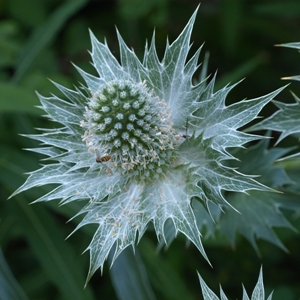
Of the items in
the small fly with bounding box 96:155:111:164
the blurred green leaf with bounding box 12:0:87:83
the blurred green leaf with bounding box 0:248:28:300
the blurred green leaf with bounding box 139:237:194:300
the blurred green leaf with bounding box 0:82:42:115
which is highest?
the blurred green leaf with bounding box 12:0:87:83

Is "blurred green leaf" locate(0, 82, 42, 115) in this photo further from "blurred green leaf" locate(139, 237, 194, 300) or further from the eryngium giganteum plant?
"blurred green leaf" locate(139, 237, 194, 300)

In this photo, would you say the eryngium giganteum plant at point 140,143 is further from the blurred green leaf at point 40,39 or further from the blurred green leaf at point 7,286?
the blurred green leaf at point 40,39

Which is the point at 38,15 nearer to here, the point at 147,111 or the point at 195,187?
the point at 147,111

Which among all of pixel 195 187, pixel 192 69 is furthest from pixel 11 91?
pixel 195 187

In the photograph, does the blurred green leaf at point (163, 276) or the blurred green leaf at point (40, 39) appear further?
the blurred green leaf at point (40, 39)

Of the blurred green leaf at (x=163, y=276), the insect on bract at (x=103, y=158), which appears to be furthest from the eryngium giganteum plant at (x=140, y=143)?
the blurred green leaf at (x=163, y=276)

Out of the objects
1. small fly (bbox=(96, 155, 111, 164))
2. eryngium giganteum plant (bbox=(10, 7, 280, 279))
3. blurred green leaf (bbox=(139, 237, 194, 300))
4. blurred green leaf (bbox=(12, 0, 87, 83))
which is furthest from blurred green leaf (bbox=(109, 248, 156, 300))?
blurred green leaf (bbox=(12, 0, 87, 83))
